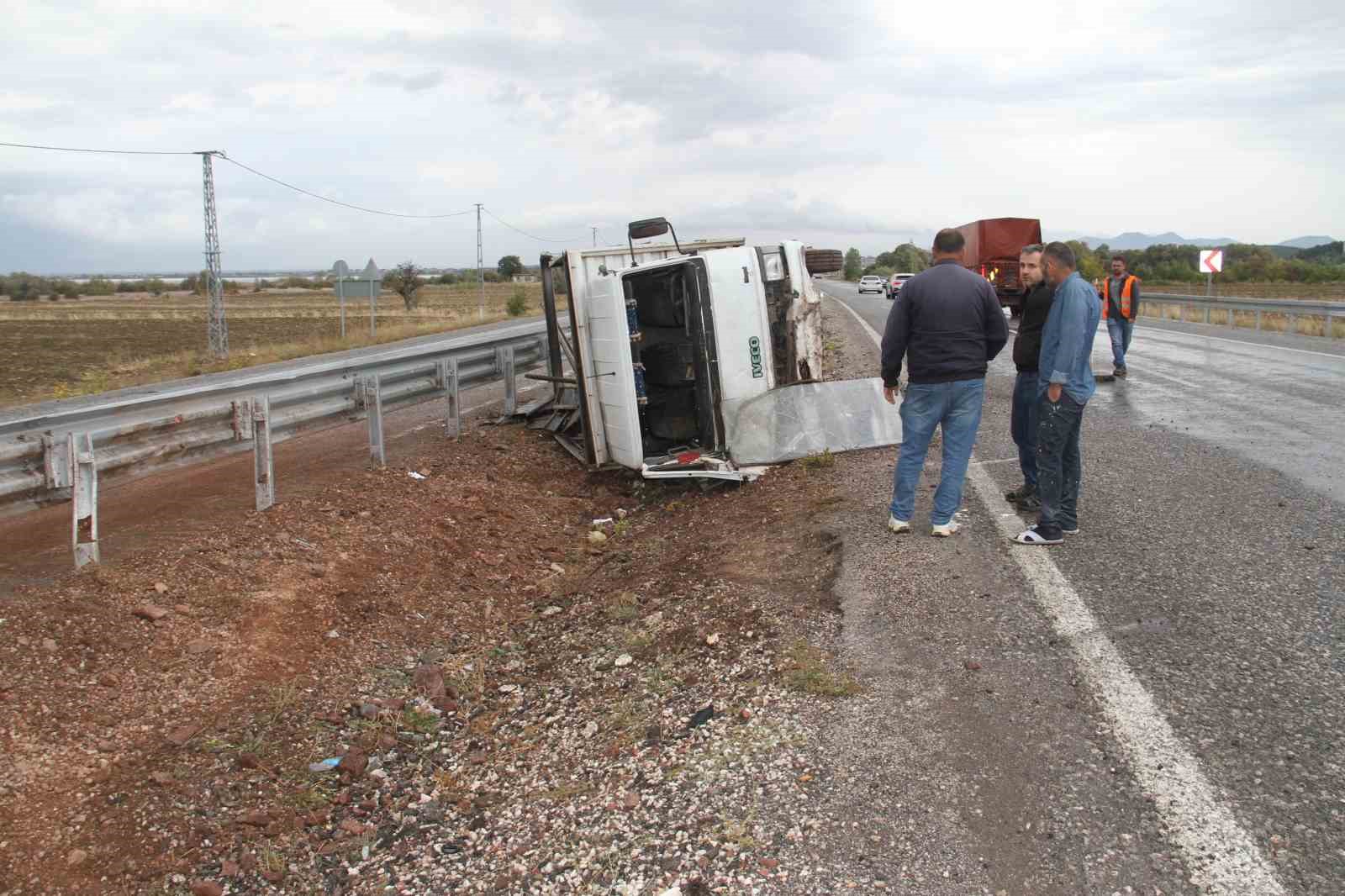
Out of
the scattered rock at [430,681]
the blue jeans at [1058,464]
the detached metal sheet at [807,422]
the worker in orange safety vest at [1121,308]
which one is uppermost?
the worker in orange safety vest at [1121,308]

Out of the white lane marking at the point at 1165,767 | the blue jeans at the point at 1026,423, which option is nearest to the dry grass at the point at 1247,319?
the blue jeans at the point at 1026,423

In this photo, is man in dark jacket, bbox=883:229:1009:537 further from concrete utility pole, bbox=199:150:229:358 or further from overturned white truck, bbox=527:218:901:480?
concrete utility pole, bbox=199:150:229:358

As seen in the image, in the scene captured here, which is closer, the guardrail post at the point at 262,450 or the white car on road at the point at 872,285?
the guardrail post at the point at 262,450

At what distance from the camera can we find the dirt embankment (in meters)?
3.14

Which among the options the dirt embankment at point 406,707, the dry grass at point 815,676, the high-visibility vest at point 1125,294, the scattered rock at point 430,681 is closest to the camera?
the dirt embankment at point 406,707

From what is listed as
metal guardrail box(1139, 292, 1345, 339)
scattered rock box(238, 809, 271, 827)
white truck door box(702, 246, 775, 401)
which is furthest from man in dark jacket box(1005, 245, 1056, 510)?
metal guardrail box(1139, 292, 1345, 339)

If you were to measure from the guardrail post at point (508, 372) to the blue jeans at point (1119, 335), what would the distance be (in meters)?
8.18

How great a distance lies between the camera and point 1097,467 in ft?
23.9

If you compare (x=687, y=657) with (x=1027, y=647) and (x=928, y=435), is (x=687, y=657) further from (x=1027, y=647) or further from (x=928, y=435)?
(x=928, y=435)

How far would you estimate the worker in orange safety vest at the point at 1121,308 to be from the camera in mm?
13391

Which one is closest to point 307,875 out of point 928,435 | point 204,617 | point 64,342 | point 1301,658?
point 204,617

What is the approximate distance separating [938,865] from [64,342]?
4363 centimetres

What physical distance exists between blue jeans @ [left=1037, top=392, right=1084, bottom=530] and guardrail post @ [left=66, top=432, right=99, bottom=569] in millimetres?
5226

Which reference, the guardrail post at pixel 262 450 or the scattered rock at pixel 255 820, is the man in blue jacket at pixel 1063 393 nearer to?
the scattered rock at pixel 255 820
